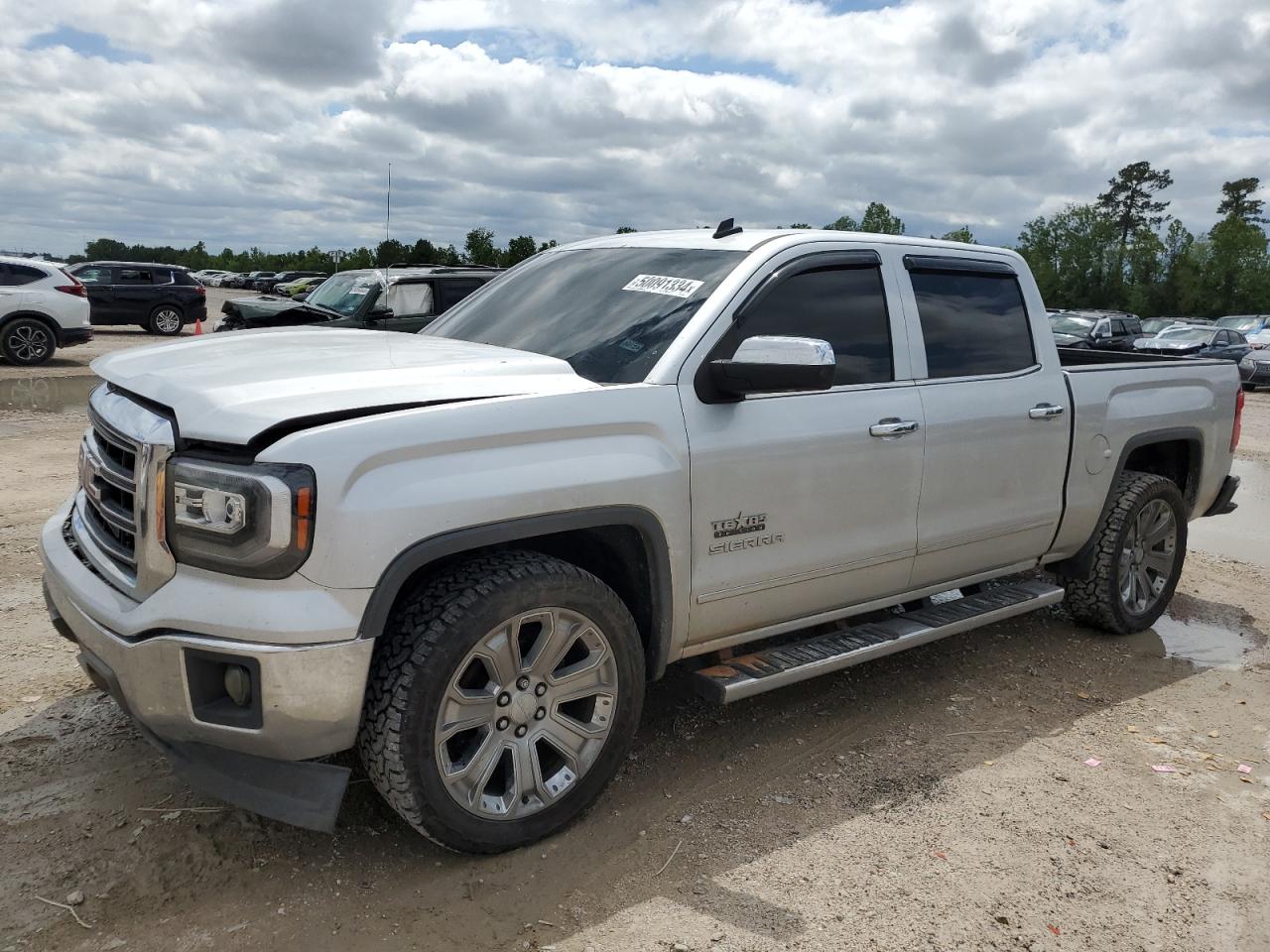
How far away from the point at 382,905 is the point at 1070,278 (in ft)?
261

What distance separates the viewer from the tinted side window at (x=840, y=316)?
3855mm

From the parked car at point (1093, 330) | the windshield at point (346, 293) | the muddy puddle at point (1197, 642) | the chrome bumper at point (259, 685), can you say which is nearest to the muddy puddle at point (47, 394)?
the windshield at point (346, 293)

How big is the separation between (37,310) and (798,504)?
52.7ft

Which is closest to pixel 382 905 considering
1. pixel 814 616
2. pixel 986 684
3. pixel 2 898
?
pixel 2 898

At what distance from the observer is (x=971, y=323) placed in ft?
15.0

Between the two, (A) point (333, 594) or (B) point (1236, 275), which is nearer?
(A) point (333, 594)

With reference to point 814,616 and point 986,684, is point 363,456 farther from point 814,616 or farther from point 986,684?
point 986,684

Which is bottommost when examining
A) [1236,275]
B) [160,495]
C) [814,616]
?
[814,616]

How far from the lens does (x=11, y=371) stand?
621 inches

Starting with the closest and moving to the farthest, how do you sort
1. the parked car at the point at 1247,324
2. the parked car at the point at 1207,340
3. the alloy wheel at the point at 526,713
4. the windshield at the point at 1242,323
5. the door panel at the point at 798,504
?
the alloy wheel at the point at 526,713, the door panel at the point at 798,504, the parked car at the point at 1207,340, the parked car at the point at 1247,324, the windshield at the point at 1242,323

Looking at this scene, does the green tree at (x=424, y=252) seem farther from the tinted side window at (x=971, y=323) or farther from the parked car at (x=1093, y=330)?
the tinted side window at (x=971, y=323)

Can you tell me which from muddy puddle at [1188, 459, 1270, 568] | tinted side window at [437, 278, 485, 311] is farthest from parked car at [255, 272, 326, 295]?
muddy puddle at [1188, 459, 1270, 568]

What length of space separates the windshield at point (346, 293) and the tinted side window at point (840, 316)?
8745 millimetres

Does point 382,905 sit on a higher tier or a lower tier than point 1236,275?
lower
